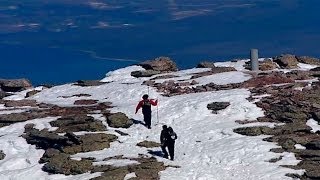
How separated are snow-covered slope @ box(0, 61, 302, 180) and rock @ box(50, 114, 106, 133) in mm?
624

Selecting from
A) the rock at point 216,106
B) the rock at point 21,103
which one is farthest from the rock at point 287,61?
the rock at point 21,103

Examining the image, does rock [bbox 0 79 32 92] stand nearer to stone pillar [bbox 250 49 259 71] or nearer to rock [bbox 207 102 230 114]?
stone pillar [bbox 250 49 259 71]

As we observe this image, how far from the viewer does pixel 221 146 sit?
35312 mm

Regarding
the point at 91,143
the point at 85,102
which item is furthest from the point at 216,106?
the point at 85,102

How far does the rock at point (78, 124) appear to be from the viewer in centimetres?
3901

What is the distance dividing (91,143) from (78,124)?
3472mm

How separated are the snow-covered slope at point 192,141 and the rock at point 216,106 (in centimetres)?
25

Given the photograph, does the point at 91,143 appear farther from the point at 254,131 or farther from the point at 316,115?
the point at 316,115

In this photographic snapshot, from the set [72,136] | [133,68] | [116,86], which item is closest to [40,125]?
[72,136]

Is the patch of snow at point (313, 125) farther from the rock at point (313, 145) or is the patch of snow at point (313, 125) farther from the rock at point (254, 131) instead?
the rock at point (313, 145)

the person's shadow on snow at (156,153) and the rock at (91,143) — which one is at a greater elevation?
the rock at (91,143)

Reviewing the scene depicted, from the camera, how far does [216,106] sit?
41.7 meters

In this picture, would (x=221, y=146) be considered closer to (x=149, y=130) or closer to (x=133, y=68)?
(x=149, y=130)

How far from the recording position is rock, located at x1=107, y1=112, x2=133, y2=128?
39.7 metres
